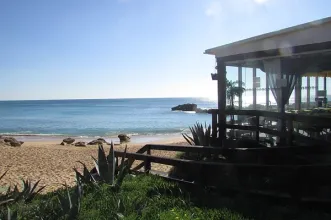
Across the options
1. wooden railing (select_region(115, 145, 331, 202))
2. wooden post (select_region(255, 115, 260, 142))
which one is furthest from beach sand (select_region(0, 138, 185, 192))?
wooden railing (select_region(115, 145, 331, 202))

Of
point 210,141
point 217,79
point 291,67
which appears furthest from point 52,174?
point 291,67

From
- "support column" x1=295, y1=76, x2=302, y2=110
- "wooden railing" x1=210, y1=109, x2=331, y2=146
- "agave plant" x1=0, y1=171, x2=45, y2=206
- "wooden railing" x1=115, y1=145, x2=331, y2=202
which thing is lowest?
"agave plant" x1=0, y1=171, x2=45, y2=206

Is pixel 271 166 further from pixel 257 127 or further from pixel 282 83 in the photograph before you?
pixel 282 83

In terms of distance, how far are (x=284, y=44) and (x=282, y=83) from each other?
1.32 meters

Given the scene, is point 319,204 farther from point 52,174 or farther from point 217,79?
point 52,174

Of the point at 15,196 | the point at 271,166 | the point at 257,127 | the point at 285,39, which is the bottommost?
the point at 15,196

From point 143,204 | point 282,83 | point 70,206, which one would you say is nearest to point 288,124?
point 282,83

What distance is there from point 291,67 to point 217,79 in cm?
206

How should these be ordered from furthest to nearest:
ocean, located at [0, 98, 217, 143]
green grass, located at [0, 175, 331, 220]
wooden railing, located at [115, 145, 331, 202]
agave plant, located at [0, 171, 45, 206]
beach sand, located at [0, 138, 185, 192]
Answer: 1. ocean, located at [0, 98, 217, 143]
2. beach sand, located at [0, 138, 185, 192]
3. agave plant, located at [0, 171, 45, 206]
4. wooden railing, located at [115, 145, 331, 202]
5. green grass, located at [0, 175, 331, 220]

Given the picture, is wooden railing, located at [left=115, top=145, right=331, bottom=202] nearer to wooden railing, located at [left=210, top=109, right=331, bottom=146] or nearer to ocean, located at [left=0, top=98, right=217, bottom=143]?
wooden railing, located at [left=210, top=109, right=331, bottom=146]

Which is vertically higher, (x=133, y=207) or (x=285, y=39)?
(x=285, y=39)

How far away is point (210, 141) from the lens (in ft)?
29.6

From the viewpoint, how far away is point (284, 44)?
25.3ft

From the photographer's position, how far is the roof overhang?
6836 mm
